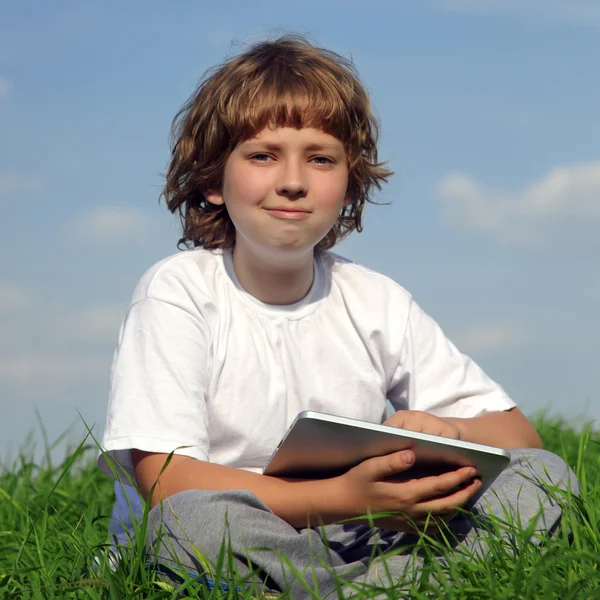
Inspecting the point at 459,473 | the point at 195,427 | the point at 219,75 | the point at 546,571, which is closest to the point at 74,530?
the point at 195,427

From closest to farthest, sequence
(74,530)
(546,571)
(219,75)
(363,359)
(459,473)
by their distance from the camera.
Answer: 1. (546,571)
2. (459,473)
3. (74,530)
4. (363,359)
5. (219,75)

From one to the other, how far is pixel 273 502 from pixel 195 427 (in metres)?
0.36

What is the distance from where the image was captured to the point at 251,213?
296 centimetres

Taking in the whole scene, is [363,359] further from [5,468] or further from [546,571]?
[5,468]

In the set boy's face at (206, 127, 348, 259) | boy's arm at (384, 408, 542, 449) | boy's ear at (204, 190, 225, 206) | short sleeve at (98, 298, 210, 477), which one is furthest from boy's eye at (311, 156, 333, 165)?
boy's arm at (384, 408, 542, 449)

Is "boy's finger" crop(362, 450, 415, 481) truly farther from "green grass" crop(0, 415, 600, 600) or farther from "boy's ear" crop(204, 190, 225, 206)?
"boy's ear" crop(204, 190, 225, 206)

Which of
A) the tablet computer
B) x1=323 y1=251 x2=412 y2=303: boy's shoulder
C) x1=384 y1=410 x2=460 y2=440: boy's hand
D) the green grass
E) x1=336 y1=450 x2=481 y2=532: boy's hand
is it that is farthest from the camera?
x1=323 y1=251 x2=412 y2=303: boy's shoulder

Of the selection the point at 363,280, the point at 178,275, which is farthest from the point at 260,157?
the point at 363,280

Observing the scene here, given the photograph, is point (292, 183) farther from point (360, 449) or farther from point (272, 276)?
point (360, 449)

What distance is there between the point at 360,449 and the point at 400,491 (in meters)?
0.16

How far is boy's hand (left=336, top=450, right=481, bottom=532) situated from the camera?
234 cm

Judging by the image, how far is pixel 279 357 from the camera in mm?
3047

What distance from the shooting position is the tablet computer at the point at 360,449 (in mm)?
2209

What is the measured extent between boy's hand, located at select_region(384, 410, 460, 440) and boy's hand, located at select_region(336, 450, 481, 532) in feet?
0.74
